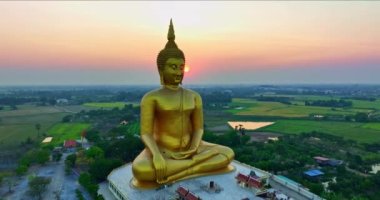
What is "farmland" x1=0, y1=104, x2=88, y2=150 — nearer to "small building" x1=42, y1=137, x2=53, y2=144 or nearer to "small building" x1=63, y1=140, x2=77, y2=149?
"small building" x1=42, y1=137, x2=53, y2=144

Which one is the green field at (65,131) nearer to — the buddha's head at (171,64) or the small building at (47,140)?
the small building at (47,140)

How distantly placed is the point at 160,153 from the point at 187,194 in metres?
1.84

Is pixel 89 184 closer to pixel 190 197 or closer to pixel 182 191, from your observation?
pixel 182 191

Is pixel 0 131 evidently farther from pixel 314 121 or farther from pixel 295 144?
pixel 314 121

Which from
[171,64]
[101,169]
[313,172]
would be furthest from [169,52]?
[313,172]

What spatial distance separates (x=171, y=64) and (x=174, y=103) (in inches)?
61.2

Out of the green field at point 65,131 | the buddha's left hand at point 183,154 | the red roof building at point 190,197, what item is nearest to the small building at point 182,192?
the red roof building at point 190,197

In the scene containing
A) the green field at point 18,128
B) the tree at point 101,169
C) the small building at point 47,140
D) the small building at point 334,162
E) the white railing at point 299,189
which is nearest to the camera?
the white railing at point 299,189

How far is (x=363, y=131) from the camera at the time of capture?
4106 cm

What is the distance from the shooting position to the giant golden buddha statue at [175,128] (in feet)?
45.0

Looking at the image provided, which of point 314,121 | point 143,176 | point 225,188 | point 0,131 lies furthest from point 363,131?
point 0,131

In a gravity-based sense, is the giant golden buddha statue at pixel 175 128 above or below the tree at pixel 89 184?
above

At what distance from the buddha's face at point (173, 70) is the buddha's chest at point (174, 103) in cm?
60

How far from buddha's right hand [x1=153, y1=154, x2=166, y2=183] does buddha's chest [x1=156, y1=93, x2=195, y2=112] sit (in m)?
2.01
